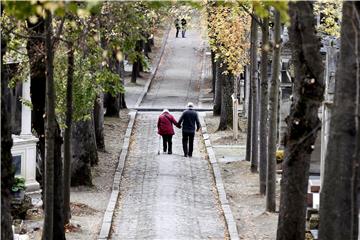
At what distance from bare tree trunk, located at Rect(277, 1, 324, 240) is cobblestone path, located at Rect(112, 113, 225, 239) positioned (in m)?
3.12

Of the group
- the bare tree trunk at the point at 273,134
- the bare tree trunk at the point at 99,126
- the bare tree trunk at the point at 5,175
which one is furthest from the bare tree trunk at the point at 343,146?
the bare tree trunk at the point at 99,126

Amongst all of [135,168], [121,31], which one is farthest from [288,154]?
[135,168]

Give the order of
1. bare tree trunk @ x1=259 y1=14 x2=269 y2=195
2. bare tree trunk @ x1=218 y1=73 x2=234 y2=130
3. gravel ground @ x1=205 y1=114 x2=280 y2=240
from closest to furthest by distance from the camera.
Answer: gravel ground @ x1=205 y1=114 x2=280 y2=240, bare tree trunk @ x1=259 y1=14 x2=269 y2=195, bare tree trunk @ x1=218 y1=73 x2=234 y2=130

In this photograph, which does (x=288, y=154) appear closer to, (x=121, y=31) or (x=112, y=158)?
(x=121, y=31)

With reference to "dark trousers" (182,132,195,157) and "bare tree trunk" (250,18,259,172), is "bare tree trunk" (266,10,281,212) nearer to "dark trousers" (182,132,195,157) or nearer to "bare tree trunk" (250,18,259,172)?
"bare tree trunk" (250,18,259,172)

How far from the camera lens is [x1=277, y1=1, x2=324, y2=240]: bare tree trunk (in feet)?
46.5

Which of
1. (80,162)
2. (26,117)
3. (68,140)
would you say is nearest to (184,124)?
(80,162)

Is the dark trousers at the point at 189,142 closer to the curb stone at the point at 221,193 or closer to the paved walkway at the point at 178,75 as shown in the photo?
the curb stone at the point at 221,193

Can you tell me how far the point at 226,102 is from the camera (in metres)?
33.5

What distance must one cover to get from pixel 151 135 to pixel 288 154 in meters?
18.1

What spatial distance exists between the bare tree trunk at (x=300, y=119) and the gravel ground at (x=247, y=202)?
2.76m

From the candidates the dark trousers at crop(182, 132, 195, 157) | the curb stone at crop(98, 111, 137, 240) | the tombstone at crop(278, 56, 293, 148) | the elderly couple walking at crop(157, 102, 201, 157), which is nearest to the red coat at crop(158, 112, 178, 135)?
the elderly couple walking at crop(157, 102, 201, 157)

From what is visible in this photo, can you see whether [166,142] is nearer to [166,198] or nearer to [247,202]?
[166,198]

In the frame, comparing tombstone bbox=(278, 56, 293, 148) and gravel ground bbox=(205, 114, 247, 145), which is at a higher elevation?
tombstone bbox=(278, 56, 293, 148)
